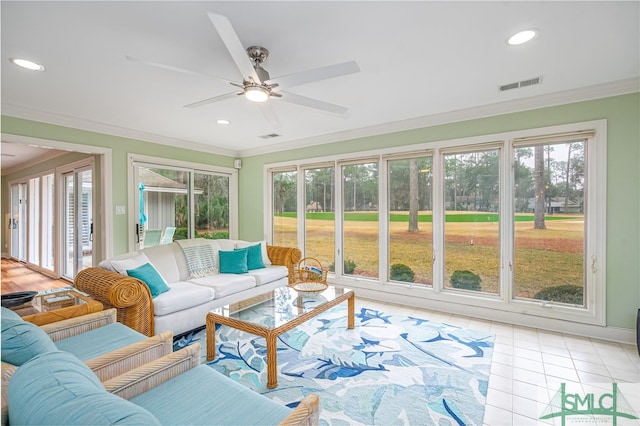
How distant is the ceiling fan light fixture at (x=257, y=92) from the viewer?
2268mm

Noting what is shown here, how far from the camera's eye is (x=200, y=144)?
538cm

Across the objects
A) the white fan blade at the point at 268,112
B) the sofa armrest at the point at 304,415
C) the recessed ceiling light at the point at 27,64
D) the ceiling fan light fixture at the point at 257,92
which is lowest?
the sofa armrest at the point at 304,415

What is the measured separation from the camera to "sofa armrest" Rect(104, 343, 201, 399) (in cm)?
138

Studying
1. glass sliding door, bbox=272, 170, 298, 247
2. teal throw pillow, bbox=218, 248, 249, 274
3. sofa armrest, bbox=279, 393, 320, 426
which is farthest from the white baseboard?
sofa armrest, bbox=279, 393, 320, 426

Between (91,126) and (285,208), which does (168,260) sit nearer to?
(91,126)

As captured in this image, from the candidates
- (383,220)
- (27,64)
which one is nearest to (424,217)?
(383,220)

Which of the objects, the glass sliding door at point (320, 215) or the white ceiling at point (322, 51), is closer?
the white ceiling at point (322, 51)

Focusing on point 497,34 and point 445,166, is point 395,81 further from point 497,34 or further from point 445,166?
point 445,166

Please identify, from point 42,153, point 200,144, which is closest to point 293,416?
point 200,144

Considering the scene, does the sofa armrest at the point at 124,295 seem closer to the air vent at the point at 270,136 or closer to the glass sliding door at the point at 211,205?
the glass sliding door at the point at 211,205

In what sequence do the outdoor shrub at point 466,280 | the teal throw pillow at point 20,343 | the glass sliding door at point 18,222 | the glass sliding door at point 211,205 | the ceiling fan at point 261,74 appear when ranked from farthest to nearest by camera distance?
1. the glass sliding door at point 18,222
2. the glass sliding door at point 211,205
3. the outdoor shrub at point 466,280
4. the ceiling fan at point 261,74
5. the teal throw pillow at point 20,343

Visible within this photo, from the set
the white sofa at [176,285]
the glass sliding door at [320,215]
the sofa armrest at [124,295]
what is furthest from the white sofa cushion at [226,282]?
the glass sliding door at [320,215]

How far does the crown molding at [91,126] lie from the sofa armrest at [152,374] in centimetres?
376

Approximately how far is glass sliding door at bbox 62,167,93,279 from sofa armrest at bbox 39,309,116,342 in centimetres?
330
